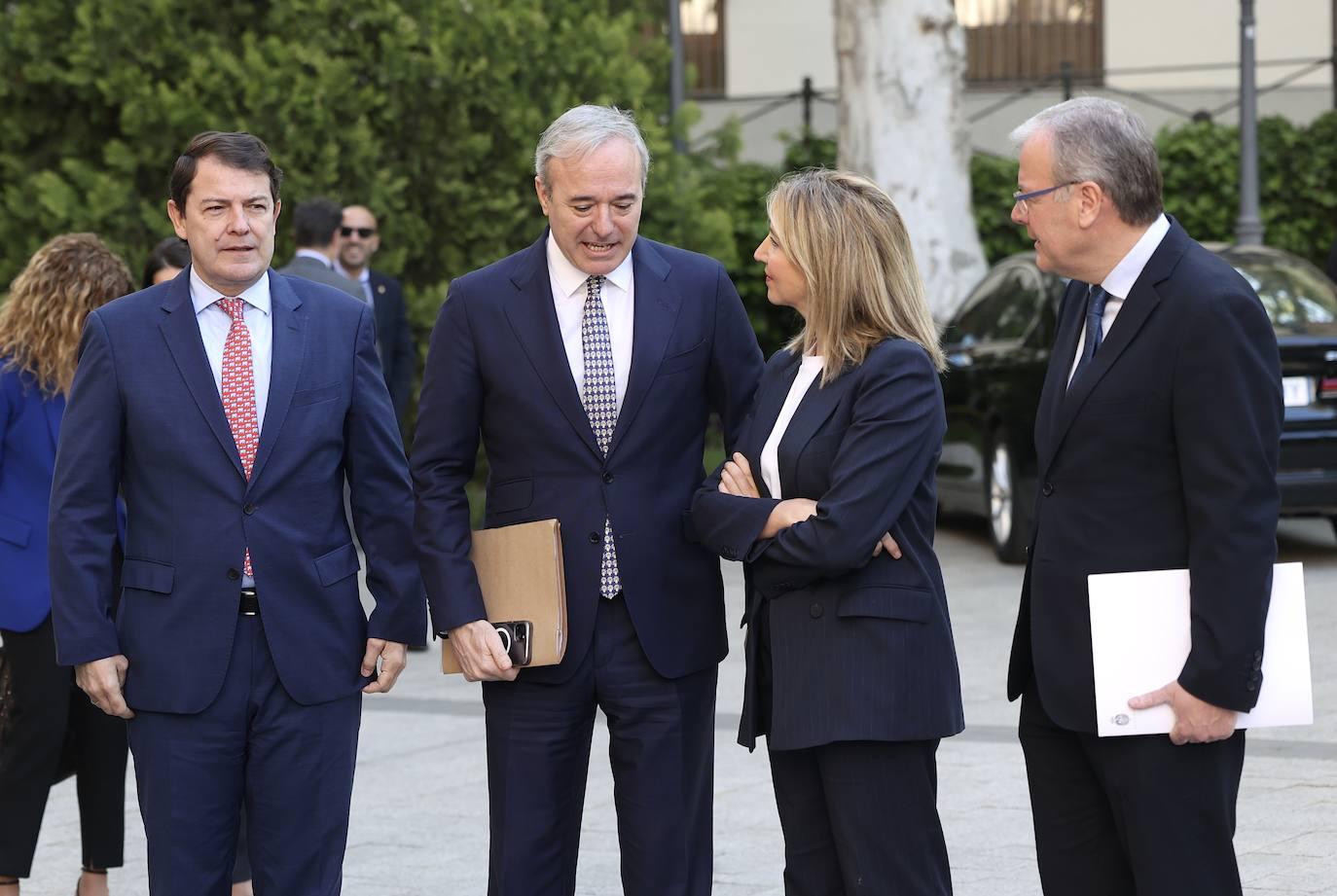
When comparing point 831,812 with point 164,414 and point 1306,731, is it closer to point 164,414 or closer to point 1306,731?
point 164,414

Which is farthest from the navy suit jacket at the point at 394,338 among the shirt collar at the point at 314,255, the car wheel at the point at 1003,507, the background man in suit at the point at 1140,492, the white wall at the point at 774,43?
the white wall at the point at 774,43

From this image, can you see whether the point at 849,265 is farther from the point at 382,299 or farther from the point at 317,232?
the point at 382,299

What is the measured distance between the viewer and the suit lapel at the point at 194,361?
421 cm

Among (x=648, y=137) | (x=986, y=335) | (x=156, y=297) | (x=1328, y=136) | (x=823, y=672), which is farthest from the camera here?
(x=1328, y=136)

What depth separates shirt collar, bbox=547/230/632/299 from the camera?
4484 millimetres

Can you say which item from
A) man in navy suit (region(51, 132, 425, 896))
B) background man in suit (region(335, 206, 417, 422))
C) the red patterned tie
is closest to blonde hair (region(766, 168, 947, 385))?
man in navy suit (region(51, 132, 425, 896))

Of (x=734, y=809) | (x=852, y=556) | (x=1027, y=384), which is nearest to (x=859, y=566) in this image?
(x=852, y=556)

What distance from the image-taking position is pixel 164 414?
421cm

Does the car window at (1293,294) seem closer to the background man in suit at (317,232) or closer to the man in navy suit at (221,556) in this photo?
the background man in suit at (317,232)

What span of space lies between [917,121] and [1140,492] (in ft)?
38.7

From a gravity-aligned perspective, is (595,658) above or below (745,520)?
below

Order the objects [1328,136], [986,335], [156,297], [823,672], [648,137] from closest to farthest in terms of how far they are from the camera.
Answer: [823,672], [156,297], [986,335], [648,137], [1328,136]

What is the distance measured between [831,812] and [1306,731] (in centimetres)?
387

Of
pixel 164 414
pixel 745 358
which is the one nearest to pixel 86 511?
pixel 164 414
